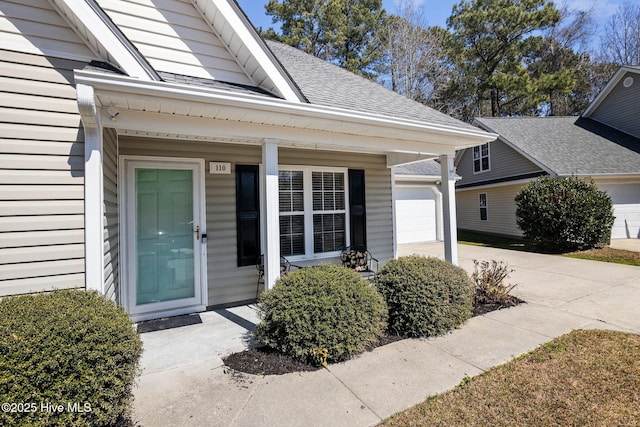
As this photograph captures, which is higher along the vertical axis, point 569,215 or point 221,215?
point 221,215

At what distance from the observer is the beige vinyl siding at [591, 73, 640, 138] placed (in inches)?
588

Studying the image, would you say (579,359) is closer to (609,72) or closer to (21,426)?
(21,426)

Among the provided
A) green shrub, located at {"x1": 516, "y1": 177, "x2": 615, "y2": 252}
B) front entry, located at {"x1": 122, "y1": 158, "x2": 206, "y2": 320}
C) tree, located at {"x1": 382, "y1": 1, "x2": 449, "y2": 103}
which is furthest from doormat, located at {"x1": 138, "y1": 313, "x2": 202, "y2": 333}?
tree, located at {"x1": 382, "y1": 1, "x2": 449, "y2": 103}

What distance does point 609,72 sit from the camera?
23.6 m

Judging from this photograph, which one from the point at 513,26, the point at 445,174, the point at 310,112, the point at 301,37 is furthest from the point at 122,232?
the point at 513,26

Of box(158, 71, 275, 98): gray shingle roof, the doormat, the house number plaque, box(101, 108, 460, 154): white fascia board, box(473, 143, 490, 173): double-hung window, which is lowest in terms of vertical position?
the doormat

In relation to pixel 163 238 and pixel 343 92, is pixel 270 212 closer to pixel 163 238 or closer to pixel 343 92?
Answer: pixel 163 238

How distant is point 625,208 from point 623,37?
19.0 meters

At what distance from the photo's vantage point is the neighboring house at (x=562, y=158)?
42.4 ft

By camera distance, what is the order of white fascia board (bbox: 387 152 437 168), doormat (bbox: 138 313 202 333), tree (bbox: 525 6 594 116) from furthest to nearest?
tree (bbox: 525 6 594 116) < white fascia board (bbox: 387 152 437 168) < doormat (bbox: 138 313 202 333)

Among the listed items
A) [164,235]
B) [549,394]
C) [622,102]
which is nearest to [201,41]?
[164,235]

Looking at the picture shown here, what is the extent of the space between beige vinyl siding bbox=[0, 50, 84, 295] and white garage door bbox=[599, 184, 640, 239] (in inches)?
650

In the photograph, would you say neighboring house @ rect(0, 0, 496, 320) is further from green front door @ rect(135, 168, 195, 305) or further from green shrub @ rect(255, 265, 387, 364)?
green shrub @ rect(255, 265, 387, 364)

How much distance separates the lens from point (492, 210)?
1588cm
